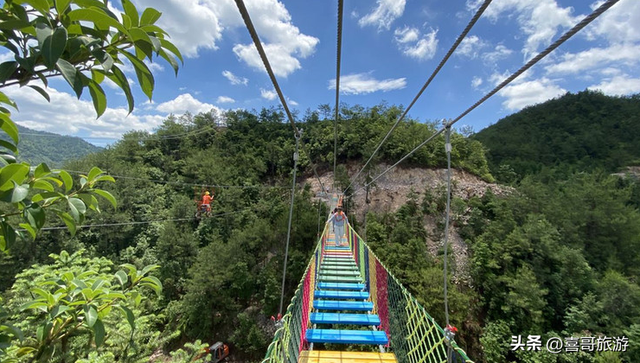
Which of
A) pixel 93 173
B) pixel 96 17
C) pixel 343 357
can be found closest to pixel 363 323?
pixel 343 357

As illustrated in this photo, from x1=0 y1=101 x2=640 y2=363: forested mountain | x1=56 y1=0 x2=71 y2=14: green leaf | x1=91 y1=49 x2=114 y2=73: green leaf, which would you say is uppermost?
x1=56 y1=0 x2=71 y2=14: green leaf

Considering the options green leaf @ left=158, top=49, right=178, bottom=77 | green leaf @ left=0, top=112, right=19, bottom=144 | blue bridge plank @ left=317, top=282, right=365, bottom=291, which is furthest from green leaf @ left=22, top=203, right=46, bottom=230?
blue bridge plank @ left=317, top=282, right=365, bottom=291

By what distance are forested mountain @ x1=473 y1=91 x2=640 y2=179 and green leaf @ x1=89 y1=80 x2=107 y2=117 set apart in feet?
84.8

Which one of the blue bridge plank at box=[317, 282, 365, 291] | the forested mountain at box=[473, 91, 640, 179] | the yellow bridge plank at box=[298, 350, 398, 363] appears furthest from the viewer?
the forested mountain at box=[473, 91, 640, 179]

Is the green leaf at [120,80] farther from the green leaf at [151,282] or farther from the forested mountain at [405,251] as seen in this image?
the forested mountain at [405,251]

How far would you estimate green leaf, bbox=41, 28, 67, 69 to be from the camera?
1.11 ft

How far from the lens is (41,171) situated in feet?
1.74

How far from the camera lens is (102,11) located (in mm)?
425

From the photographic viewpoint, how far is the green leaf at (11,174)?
1.37 ft

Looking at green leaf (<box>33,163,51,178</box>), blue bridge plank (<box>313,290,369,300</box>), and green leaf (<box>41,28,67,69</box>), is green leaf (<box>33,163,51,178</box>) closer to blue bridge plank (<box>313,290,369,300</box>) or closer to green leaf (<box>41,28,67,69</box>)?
green leaf (<box>41,28,67,69</box>)

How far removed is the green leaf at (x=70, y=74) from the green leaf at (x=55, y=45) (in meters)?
0.03

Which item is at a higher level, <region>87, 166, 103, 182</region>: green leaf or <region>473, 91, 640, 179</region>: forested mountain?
<region>473, 91, 640, 179</region>: forested mountain

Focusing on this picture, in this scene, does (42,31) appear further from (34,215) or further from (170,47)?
(34,215)

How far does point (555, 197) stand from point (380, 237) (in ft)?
39.3
